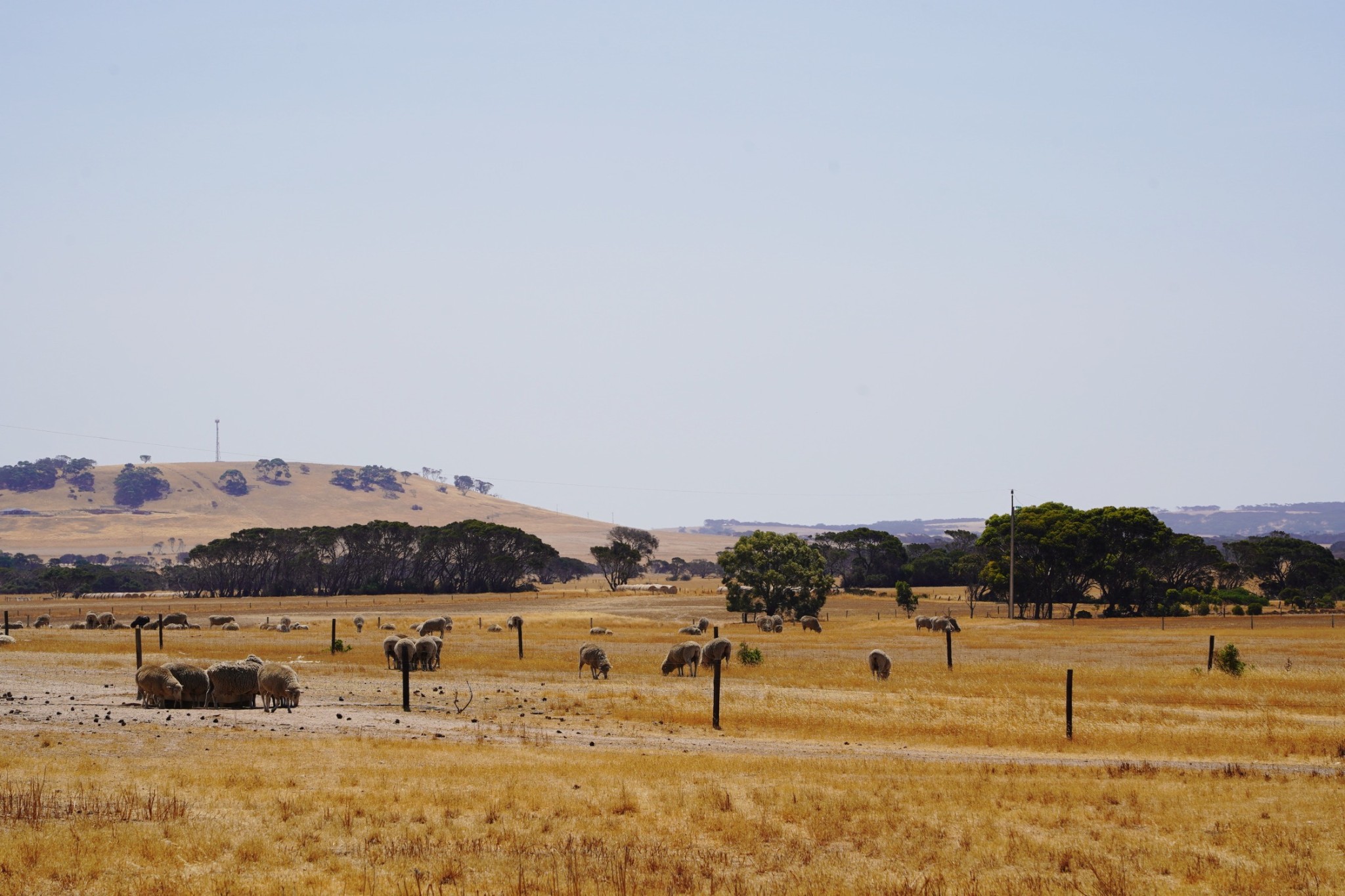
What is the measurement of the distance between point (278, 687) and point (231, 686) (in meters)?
1.48

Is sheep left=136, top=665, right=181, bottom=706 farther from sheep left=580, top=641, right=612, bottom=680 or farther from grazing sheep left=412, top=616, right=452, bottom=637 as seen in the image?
grazing sheep left=412, top=616, right=452, bottom=637

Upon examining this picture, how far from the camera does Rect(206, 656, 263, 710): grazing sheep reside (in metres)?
29.2

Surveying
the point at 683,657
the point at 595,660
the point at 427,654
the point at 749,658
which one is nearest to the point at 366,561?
the point at 427,654

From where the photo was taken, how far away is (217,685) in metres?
29.2

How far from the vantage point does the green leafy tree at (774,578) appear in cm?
8700

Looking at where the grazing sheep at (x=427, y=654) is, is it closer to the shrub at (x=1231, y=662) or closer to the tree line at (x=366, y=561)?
the shrub at (x=1231, y=662)

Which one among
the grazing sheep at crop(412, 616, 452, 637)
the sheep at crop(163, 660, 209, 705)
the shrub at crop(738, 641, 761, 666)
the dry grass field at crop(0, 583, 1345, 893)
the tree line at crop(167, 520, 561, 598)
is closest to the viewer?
the dry grass field at crop(0, 583, 1345, 893)

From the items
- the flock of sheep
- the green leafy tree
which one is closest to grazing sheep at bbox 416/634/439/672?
the flock of sheep

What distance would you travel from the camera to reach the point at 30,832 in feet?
44.7

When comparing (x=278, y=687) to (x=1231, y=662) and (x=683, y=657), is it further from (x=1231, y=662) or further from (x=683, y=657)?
(x=1231, y=662)

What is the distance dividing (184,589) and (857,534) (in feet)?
304

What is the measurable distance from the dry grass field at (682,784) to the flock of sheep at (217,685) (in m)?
0.77

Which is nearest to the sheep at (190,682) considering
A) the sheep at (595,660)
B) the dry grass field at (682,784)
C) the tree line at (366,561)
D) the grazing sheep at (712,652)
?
the dry grass field at (682,784)

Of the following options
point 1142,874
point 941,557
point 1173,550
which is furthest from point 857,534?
point 1142,874
